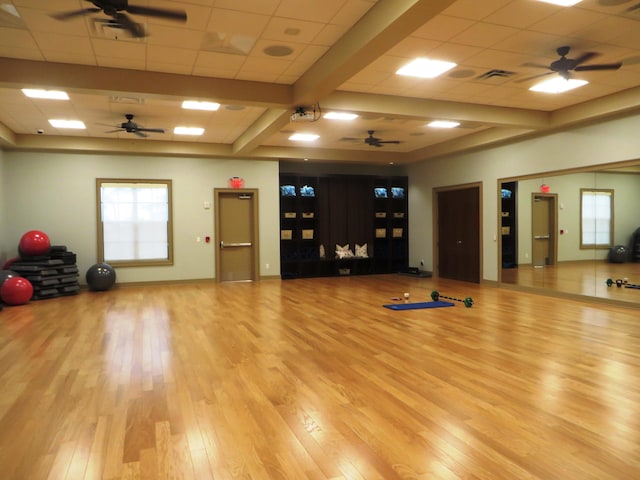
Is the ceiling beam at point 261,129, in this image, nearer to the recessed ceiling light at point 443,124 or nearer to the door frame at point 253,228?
the door frame at point 253,228

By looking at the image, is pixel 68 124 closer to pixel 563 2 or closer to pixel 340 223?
pixel 340 223

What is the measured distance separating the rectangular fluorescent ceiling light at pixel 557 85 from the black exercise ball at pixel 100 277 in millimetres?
8300

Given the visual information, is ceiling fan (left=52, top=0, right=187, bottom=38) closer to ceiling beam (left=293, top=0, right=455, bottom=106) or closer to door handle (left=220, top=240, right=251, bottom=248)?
ceiling beam (left=293, top=0, right=455, bottom=106)

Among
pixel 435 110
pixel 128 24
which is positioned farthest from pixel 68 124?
pixel 435 110

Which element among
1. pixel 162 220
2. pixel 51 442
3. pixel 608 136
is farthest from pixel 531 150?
pixel 51 442

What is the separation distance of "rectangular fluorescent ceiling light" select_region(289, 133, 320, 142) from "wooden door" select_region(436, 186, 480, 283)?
3.67 meters

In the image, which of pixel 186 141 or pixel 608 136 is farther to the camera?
pixel 186 141

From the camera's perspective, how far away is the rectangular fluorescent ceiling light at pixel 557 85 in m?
6.05

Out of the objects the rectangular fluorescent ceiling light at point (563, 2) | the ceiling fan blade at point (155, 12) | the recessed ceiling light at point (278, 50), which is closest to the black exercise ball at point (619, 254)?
the rectangular fluorescent ceiling light at point (563, 2)

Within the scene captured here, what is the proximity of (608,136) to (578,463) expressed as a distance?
640 cm

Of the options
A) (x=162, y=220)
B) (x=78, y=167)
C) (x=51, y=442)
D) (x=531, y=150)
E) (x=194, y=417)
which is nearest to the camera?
(x=51, y=442)

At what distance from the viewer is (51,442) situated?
2.62 meters

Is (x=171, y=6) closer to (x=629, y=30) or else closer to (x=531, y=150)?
(x=629, y=30)

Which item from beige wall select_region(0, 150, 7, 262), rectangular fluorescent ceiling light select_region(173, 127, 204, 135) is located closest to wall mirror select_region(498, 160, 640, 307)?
rectangular fluorescent ceiling light select_region(173, 127, 204, 135)
